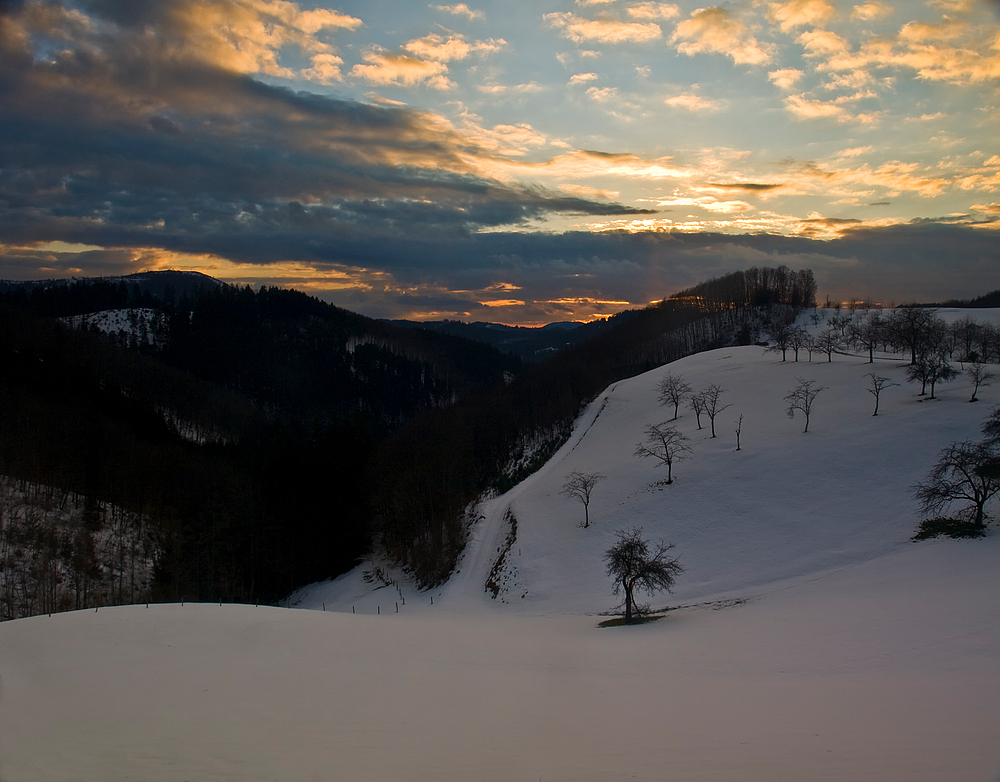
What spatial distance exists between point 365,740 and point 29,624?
15752 mm

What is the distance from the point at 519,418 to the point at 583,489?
50458 mm

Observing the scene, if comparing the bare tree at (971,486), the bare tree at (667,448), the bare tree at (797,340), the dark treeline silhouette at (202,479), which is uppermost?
the bare tree at (797,340)

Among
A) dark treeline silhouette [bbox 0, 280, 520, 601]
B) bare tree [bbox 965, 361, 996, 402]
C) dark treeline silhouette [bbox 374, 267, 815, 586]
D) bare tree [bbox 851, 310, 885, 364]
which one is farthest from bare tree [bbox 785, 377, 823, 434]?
dark treeline silhouette [bbox 0, 280, 520, 601]

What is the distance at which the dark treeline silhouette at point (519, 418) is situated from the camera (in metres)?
54.3

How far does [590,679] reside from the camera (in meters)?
15.6

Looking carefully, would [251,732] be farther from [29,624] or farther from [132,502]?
→ [132,502]

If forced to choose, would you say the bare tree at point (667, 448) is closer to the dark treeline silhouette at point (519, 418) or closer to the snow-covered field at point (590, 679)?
the snow-covered field at point (590, 679)

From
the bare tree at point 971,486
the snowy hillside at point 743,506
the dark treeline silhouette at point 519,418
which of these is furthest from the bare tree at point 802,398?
the dark treeline silhouette at point 519,418

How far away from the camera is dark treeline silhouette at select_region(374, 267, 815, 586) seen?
54281mm

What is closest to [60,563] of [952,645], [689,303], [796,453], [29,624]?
[29,624]

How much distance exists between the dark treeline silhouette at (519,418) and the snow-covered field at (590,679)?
18.0m

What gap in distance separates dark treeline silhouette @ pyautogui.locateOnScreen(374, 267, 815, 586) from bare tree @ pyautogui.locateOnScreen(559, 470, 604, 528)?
11.4 meters

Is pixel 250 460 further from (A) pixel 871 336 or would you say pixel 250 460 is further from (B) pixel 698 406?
(A) pixel 871 336

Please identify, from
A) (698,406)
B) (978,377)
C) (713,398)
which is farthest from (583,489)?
(978,377)
